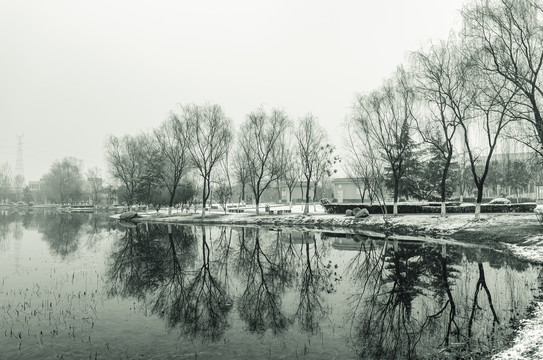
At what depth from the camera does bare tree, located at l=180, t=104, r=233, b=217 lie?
147 ft

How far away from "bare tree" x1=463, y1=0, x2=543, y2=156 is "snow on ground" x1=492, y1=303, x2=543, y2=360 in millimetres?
13906

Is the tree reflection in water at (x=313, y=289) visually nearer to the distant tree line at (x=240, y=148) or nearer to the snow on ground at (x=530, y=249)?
the snow on ground at (x=530, y=249)

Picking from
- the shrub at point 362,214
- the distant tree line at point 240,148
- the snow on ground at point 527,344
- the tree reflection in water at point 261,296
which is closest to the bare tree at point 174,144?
the distant tree line at point 240,148

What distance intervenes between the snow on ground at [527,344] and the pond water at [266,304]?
337 mm

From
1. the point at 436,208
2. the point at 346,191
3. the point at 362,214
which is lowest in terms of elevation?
the point at 362,214

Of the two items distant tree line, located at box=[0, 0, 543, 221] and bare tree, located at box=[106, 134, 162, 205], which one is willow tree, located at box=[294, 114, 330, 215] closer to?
distant tree line, located at box=[0, 0, 543, 221]

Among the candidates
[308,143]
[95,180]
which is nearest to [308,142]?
[308,143]

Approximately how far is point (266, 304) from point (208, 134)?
121 feet

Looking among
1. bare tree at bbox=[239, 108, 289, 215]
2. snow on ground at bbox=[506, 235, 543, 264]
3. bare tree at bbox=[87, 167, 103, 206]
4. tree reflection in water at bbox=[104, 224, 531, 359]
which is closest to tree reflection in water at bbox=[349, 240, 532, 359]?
tree reflection in water at bbox=[104, 224, 531, 359]

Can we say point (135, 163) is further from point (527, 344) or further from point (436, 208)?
point (527, 344)

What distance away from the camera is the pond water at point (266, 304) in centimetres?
727

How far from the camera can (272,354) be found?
6914 mm

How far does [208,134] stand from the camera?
44.8 meters

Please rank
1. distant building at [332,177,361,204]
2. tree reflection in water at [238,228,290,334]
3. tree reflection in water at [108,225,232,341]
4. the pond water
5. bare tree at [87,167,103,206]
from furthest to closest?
bare tree at [87,167,103,206], distant building at [332,177,361,204], tree reflection in water at [108,225,232,341], tree reflection in water at [238,228,290,334], the pond water
